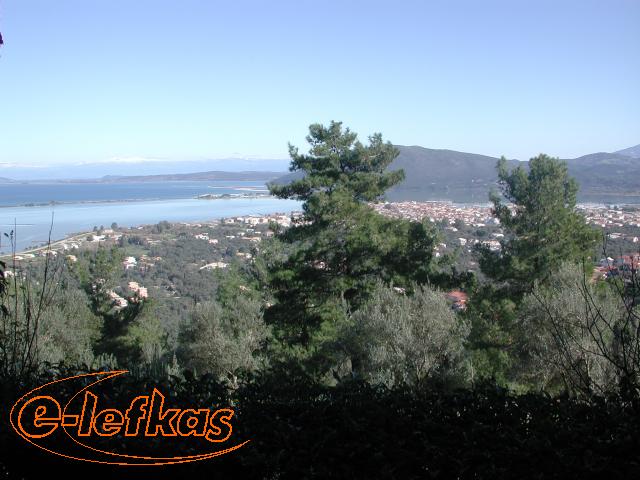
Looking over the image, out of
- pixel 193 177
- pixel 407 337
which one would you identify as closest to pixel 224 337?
pixel 407 337

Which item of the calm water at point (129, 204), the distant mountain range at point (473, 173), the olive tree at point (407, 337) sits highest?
the distant mountain range at point (473, 173)

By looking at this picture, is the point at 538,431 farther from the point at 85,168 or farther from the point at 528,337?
the point at 85,168

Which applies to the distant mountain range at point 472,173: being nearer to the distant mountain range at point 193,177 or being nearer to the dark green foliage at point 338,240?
the dark green foliage at point 338,240

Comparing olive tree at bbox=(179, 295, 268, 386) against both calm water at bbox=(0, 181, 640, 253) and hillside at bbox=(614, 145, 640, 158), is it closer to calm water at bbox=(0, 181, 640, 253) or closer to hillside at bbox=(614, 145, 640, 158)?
calm water at bbox=(0, 181, 640, 253)

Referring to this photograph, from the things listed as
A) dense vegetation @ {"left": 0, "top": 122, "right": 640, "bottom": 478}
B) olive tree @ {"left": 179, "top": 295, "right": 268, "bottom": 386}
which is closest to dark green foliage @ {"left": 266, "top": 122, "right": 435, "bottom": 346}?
dense vegetation @ {"left": 0, "top": 122, "right": 640, "bottom": 478}

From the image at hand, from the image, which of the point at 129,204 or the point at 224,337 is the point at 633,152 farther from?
the point at 129,204

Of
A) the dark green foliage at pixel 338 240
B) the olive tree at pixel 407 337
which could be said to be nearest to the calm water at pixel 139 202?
the dark green foliage at pixel 338 240
